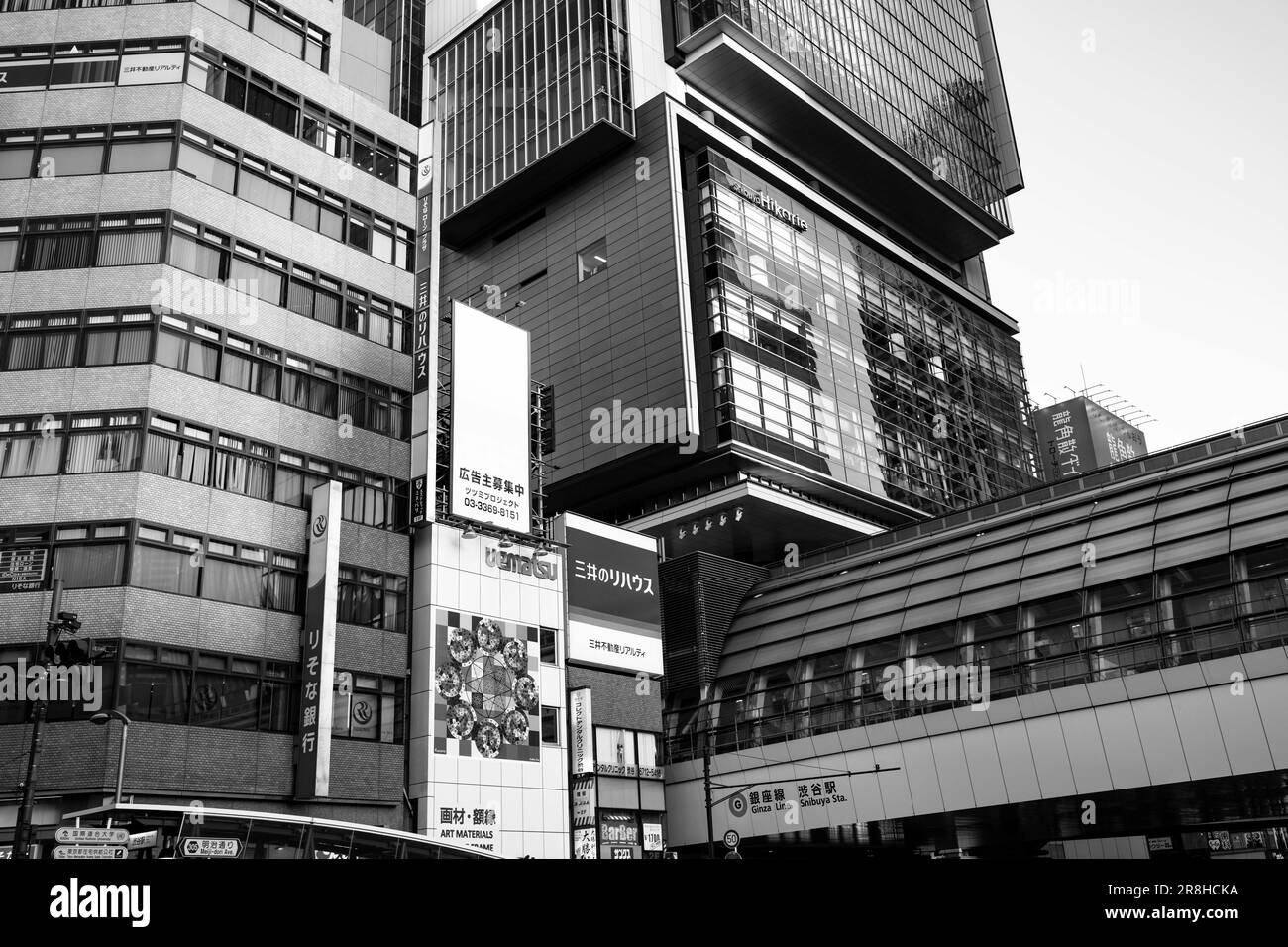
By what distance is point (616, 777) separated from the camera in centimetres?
5122

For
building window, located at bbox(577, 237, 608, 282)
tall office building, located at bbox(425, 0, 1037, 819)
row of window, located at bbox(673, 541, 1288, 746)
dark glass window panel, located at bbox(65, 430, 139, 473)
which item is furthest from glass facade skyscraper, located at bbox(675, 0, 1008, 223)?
dark glass window panel, located at bbox(65, 430, 139, 473)

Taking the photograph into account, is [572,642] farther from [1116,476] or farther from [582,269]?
[582,269]

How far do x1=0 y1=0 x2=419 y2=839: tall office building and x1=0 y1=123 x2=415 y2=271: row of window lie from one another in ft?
0.34

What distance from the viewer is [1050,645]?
52031mm

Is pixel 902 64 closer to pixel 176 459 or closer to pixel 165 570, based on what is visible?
pixel 176 459

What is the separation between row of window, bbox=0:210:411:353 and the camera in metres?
37.5

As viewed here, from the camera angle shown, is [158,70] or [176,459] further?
[158,70]

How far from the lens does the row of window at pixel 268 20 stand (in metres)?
41.3

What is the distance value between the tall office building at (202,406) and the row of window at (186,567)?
0.08 metres

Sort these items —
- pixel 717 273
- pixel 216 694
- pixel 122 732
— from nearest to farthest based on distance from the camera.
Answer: pixel 122 732, pixel 216 694, pixel 717 273

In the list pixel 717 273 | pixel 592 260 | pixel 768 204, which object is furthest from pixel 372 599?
pixel 768 204

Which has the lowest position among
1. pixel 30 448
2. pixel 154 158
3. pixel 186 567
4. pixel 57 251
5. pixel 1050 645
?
pixel 1050 645

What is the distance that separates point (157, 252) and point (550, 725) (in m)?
24.5
